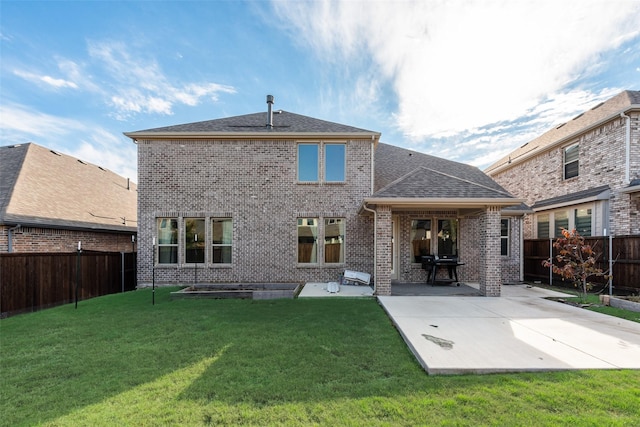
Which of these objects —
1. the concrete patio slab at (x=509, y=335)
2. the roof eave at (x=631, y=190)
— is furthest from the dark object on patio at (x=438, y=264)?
the roof eave at (x=631, y=190)

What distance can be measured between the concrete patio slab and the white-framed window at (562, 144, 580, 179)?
7.62m

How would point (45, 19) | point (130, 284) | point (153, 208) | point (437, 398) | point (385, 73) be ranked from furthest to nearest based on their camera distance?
point (385, 73) → point (130, 284) → point (153, 208) → point (45, 19) → point (437, 398)

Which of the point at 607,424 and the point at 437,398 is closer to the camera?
the point at 607,424

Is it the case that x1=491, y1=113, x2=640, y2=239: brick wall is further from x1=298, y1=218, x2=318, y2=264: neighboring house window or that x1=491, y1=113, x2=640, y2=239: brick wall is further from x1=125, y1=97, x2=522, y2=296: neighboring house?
x1=298, y1=218, x2=318, y2=264: neighboring house window

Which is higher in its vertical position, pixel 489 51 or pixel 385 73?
pixel 385 73

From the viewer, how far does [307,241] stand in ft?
34.8

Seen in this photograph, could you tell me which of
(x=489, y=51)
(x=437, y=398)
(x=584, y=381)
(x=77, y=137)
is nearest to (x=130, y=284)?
(x=77, y=137)

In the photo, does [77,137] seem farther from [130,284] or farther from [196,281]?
[196,281]

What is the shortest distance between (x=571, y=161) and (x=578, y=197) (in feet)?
6.89

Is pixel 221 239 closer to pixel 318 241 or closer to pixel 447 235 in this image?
pixel 318 241

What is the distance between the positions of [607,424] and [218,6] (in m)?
13.7

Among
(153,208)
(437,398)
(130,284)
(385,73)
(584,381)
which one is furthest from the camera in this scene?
(385,73)

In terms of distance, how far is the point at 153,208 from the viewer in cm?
1052

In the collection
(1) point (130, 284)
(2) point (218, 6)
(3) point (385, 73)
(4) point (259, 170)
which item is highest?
(2) point (218, 6)
